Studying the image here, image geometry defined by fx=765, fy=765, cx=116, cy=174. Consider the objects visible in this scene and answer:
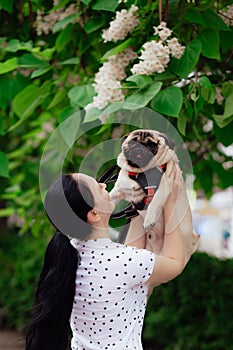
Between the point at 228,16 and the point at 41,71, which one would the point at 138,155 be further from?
the point at 41,71

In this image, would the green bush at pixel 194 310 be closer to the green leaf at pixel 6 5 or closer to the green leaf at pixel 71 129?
the green leaf at pixel 71 129

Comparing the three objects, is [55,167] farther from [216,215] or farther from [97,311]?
[216,215]

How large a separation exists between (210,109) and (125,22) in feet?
1.55

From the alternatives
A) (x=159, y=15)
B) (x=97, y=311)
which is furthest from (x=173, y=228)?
(x=159, y=15)

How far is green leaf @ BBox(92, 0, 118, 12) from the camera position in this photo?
3021mm

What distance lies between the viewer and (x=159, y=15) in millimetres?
2926

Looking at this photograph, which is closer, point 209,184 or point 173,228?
point 173,228

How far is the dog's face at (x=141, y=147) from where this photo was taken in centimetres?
212

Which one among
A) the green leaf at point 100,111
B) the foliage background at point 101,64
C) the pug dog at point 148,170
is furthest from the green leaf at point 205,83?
the pug dog at point 148,170

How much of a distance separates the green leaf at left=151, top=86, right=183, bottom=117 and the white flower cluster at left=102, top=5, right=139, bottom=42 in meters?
0.36

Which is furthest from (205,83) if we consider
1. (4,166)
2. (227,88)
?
(4,166)

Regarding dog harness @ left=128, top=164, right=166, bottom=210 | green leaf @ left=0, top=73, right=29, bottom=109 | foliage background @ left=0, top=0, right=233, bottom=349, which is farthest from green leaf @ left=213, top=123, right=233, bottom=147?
green leaf @ left=0, top=73, right=29, bottom=109

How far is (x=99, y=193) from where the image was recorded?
7.12ft

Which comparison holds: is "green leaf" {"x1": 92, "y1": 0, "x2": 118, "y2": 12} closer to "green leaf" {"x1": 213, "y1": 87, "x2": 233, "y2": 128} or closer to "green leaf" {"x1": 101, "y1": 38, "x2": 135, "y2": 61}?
"green leaf" {"x1": 101, "y1": 38, "x2": 135, "y2": 61}
